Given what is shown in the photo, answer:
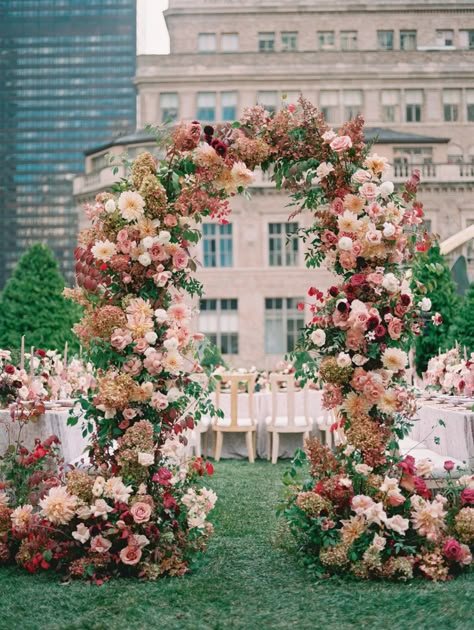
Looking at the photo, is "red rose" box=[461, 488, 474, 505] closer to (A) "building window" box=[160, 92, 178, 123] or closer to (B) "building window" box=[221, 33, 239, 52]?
(A) "building window" box=[160, 92, 178, 123]

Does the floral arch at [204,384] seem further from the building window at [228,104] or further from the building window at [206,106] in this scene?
the building window at [228,104]

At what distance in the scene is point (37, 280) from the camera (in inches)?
821

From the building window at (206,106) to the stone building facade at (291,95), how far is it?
0.14ft

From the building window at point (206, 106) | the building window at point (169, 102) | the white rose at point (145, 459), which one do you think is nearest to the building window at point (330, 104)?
the building window at point (206, 106)

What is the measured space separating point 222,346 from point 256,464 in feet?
65.5

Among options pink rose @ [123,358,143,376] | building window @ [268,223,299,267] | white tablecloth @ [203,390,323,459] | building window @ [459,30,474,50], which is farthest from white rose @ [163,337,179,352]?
building window @ [459,30,474,50]

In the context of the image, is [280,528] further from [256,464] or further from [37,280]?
[37,280]

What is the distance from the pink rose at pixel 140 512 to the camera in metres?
4.67

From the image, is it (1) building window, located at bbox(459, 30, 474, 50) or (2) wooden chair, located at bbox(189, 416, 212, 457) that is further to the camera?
(1) building window, located at bbox(459, 30, 474, 50)

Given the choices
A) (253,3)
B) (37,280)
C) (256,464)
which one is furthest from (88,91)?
(256,464)

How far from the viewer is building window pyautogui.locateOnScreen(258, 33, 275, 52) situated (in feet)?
113

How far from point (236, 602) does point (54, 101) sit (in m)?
101

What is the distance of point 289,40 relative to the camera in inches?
1362

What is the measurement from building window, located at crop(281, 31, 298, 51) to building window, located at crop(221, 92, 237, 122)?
3869 mm
